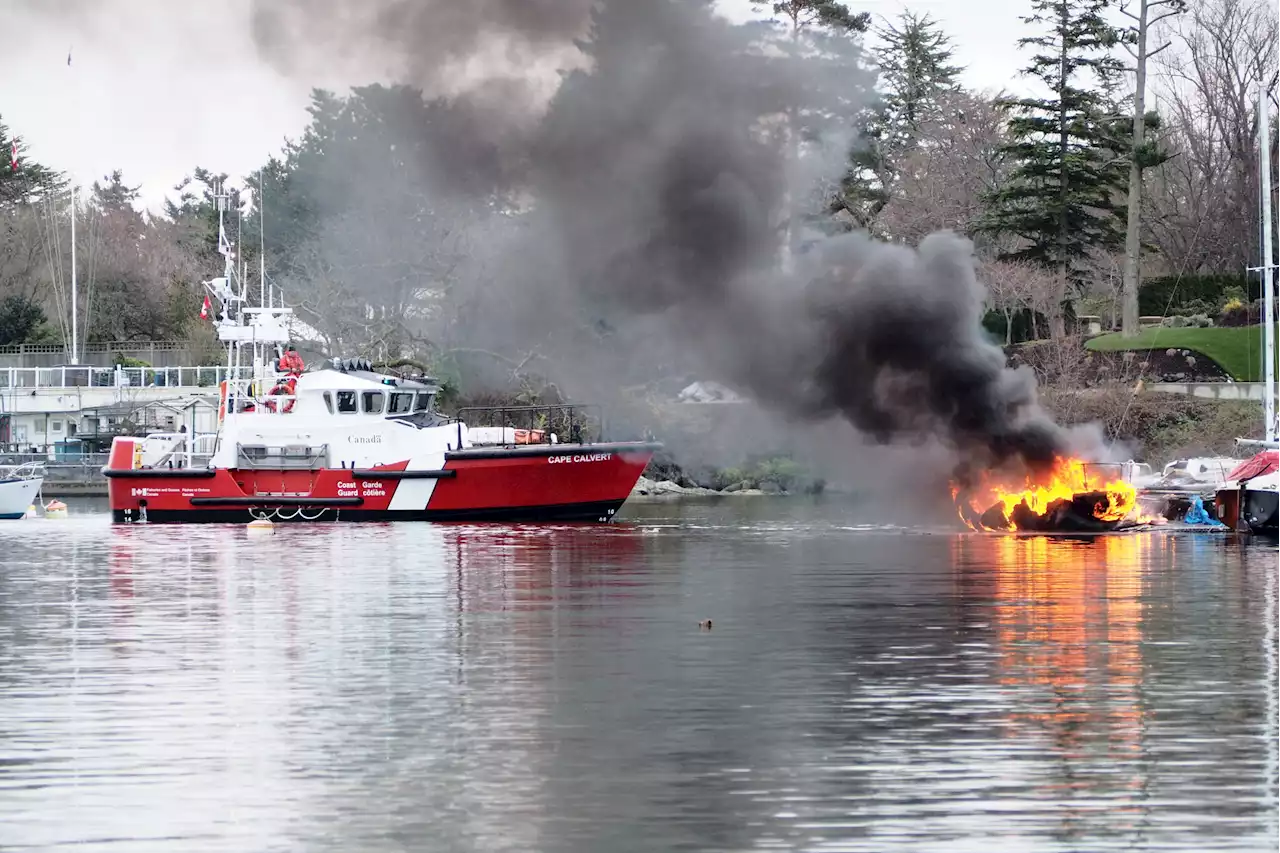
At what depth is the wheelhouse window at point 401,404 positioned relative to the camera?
59.2 m

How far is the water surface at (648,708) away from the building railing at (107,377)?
61.4m

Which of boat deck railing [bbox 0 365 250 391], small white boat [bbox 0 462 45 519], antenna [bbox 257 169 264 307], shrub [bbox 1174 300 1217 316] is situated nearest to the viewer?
small white boat [bbox 0 462 45 519]

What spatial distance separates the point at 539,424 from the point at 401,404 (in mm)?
17616

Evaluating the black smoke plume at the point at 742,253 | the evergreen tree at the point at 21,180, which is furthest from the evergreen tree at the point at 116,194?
the black smoke plume at the point at 742,253

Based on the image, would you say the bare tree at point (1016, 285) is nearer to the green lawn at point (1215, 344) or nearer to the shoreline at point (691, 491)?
the green lawn at point (1215, 344)

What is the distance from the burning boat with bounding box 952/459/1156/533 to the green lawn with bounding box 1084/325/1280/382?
2885 centimetres

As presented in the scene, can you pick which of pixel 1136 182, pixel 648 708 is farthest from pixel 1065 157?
pixel 648 708

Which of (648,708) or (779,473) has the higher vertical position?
(779,473)

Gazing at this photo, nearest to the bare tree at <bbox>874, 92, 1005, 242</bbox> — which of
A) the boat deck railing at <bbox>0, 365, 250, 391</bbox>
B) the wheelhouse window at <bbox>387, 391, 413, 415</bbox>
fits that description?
the wheelhouse window at <bbox>387, 391, 413, 415</bbox>

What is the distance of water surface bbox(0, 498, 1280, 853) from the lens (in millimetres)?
16094

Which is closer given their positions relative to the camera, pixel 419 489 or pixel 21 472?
pixel 419 489

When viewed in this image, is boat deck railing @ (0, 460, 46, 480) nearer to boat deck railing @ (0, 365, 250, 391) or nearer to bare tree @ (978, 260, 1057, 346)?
boat deck railing @ (0, 365, 250, 391)

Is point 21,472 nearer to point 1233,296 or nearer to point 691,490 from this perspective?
point 691,490

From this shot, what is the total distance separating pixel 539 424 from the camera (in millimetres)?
76688
